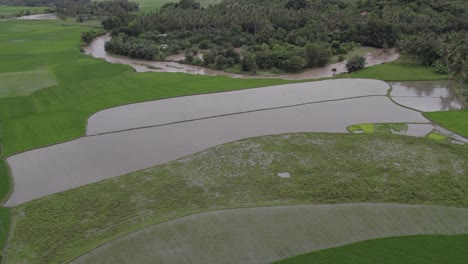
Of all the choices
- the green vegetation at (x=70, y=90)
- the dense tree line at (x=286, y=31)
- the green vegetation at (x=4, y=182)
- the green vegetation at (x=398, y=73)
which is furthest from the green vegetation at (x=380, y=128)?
the green vegetation at (x=4, y=182)

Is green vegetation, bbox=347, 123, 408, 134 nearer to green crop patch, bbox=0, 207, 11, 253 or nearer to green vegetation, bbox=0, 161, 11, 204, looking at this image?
green crop patch, bbox=0, 207, 11, 253

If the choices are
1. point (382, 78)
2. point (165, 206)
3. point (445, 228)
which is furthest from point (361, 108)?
point (165, 206)

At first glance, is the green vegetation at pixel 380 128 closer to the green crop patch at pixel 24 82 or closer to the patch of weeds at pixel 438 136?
the patch of weeds at pixel 438 136

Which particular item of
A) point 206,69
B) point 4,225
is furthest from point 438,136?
point 206,69

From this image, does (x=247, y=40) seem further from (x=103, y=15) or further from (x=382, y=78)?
(x=103, y=15)

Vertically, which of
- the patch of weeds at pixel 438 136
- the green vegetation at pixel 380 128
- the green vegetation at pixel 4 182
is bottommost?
the green vegetation at pixel 4 182

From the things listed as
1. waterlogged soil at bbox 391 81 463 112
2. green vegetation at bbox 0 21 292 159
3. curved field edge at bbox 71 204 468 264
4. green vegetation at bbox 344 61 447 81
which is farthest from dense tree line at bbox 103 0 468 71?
curved field edge at bbox 71 204 468 264

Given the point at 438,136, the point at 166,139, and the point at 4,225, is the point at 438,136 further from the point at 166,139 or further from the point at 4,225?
the point at 4,225
